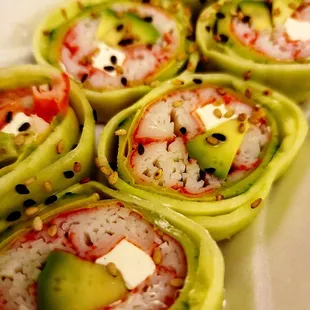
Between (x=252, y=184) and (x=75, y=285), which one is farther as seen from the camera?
(x=252, y=184)

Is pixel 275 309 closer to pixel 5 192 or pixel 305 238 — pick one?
pixel 305 238

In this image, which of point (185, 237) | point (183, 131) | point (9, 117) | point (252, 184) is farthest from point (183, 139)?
point (9, 117)

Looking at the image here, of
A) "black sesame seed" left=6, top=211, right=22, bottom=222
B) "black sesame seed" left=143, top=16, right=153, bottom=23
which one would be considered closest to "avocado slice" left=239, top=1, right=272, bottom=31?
"black sesame seed" left=143, top=16, right=153, bottom=23

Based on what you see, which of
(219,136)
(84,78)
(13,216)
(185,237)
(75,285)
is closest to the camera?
(75,285)

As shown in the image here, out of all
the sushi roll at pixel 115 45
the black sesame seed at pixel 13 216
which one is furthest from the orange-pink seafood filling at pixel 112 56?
the black sesame seed at pixel 13 216

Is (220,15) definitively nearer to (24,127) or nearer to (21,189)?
(24,127)

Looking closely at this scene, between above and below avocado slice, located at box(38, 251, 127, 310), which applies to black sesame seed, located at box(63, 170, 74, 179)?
above

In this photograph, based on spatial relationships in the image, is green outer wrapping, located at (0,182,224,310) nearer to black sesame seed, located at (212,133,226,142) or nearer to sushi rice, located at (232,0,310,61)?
black sesame seed, located at (212,133,226,142)
